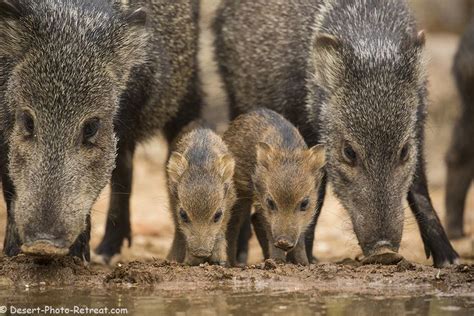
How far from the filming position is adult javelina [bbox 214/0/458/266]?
7934 millimetres

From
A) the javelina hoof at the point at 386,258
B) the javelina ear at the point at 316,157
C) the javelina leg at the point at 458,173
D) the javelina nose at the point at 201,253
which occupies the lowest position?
the javelina hoof at the point at 386,258

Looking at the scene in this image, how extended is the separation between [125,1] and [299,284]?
7.59ft

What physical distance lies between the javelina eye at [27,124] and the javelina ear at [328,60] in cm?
218

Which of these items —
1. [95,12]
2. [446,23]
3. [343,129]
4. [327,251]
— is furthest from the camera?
[446,23]

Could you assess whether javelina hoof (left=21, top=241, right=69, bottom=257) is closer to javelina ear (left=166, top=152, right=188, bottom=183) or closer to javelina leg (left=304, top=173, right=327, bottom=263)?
javelina ear (left=166, top=152, right=188, bottom=183)

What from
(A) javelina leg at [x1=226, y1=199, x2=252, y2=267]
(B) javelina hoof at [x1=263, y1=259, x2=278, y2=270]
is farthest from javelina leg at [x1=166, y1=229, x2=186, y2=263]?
(B) javelina hoof at [x1=263, y1=259, x2=278, y2=270]

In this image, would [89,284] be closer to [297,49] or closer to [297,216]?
[297,216]

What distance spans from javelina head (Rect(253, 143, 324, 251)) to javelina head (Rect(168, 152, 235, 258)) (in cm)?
22

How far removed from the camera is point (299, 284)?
23.8 ft

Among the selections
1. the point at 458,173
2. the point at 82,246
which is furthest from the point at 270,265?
the point at 458,173

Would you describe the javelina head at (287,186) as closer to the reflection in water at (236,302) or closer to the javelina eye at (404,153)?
the javelina eye at (404,153)

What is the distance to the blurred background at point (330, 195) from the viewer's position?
33.8 ft

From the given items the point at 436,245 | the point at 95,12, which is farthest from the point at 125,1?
the point at 436,245

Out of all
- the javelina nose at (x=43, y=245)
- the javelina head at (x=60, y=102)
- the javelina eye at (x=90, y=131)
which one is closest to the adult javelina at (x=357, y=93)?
the javelina head at (x=60, y=102)
